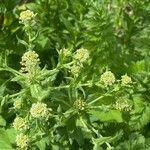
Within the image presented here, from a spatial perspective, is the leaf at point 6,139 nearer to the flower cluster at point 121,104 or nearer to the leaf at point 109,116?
the leaf at point 109,116

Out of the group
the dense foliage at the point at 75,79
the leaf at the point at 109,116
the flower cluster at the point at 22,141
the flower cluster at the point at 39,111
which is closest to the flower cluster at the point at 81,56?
the dense foliage at the point at 75,79

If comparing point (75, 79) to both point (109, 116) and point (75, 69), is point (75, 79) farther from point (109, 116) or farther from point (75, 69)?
point (109, 116)

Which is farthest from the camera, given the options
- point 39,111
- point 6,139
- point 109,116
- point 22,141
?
point 109,116

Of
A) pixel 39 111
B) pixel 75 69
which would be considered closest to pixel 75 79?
pixel 75 69

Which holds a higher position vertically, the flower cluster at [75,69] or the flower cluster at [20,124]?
the flower cluster at [75,69]

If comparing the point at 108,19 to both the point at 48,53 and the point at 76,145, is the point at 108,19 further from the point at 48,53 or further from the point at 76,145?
the point at 76,145

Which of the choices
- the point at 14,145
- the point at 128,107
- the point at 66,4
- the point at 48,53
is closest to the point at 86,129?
the point at 128,107

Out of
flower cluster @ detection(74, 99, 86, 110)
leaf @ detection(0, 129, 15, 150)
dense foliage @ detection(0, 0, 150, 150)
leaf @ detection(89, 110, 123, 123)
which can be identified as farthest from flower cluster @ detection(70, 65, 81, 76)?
leaf @ detection(0, 129, 15, 150)

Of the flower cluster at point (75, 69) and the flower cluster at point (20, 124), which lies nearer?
the flower cluster at point (20, 124)
